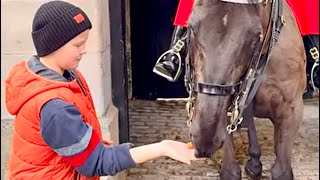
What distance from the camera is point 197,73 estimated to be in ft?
9.73

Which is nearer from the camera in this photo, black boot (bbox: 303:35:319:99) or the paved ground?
black boot (bbox: 303:35:319:99)

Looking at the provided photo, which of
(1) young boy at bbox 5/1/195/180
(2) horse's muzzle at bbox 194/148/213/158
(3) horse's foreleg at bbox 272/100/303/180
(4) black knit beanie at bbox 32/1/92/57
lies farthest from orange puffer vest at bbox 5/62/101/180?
(3) horse's foreleg at bbox 272/100/303/180

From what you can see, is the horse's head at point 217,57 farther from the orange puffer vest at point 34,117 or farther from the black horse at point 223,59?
the orange puffer vest at point 34,117

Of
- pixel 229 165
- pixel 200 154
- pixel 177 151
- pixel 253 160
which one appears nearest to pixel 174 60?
pixel 229 165

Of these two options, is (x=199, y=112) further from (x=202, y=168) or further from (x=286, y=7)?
(x=202, y=168)

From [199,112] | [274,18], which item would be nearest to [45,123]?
[199,112]

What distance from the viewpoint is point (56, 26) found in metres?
2.42

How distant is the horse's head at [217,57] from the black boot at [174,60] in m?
1.12

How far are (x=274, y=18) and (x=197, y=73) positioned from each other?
68 cm

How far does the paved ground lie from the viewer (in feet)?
17.3

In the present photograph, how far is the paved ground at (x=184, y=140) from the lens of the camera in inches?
207

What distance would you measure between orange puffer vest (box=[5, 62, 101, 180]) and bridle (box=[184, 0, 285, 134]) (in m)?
0.59

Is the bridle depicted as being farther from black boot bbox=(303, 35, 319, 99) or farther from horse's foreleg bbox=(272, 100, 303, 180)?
black boot bbox=(303, 35, 319, 99)

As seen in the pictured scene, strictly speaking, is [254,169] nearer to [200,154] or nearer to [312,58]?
[312,58]
